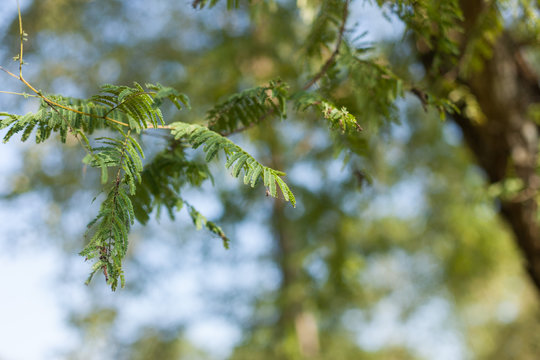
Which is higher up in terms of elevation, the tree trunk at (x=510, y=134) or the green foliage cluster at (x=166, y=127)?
the tree trunk at (x=510, y=134)

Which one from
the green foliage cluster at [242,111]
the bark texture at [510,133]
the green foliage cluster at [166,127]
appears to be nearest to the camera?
the green foliage cluster at [166,127]

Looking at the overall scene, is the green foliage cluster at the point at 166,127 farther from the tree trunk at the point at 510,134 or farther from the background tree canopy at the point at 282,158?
the tree trunk at the point at 510,134

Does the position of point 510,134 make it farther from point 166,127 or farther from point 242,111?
point 166,127

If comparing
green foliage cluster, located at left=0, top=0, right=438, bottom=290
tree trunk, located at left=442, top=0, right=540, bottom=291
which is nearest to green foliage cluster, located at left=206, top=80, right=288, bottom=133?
green foliage cluster, located at left=0, top=0, right=438, bottom=290

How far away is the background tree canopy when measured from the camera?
1492 millimetres

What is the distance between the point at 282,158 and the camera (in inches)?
260

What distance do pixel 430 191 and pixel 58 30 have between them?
5662 millimetres

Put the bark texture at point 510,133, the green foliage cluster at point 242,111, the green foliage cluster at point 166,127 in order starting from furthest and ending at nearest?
the bark texture at point 510,133 → the green foliage cluster at point 242,111 → the green foliage cluster at point 166,127

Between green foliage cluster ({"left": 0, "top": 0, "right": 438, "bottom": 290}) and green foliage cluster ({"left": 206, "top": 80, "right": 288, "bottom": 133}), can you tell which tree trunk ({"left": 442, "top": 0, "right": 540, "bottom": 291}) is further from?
green foliage cluster ({"left": 206, "top": 80, "right": 288, "bottom": 133})

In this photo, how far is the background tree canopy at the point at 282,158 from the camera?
1492 mm

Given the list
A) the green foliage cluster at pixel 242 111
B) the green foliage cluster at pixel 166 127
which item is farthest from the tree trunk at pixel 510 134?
the green foliage cluster at pixel 242 111

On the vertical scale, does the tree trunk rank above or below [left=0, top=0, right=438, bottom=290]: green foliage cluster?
above

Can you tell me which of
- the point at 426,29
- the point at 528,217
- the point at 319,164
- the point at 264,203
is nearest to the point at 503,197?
the point at 528,217

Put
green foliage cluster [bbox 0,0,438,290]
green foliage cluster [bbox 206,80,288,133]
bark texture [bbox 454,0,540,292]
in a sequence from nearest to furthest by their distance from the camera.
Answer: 1. green foliage cluster [bbox 0,0,438,290]
2. green foliage cluster [bbox 206,80,288,133]
3. bark texture [bbox 454,0,540,292]
